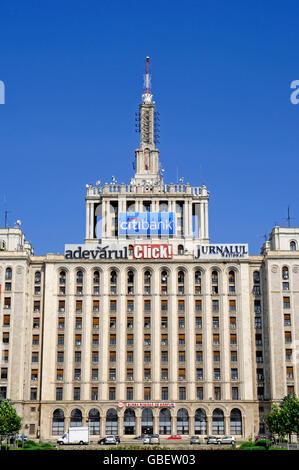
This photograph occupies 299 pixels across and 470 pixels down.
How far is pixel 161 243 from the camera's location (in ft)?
424

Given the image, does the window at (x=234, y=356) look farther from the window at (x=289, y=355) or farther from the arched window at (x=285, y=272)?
the arched window at (x=285, y=272)

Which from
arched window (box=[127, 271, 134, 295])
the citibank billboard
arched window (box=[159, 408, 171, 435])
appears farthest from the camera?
the citibank billboard

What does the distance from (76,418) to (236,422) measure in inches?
1180

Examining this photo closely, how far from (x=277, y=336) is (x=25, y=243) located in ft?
183

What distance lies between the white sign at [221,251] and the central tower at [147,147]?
2530 cm

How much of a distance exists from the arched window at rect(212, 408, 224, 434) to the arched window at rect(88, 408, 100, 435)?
70.9ft

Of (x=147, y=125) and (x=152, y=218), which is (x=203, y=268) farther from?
(x=147, y=125)

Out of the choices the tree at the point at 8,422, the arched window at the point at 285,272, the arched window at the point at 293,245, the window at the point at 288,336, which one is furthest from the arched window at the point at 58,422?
the arched window at the point at 293,245

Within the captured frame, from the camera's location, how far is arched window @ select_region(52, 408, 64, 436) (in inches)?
4584

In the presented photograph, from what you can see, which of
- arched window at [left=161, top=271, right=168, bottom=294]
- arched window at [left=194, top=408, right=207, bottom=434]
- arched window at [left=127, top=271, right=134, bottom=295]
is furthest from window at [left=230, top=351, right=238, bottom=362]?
arched window at [left=127, top=271, right=134, bottom=295]

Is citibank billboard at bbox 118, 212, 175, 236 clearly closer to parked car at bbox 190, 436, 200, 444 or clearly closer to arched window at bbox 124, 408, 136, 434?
arched window at bbox 124, 408, 136, 434
